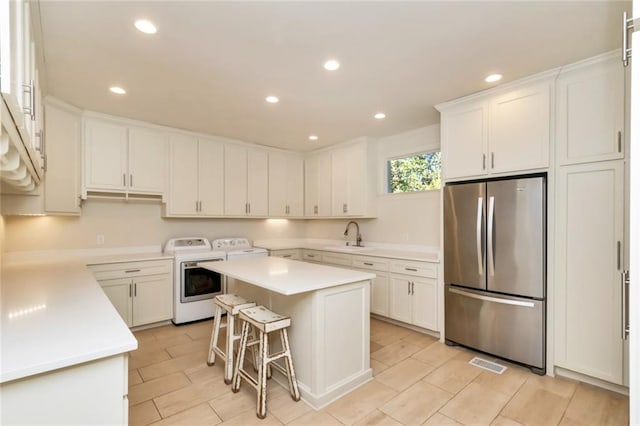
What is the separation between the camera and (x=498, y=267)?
2.77m

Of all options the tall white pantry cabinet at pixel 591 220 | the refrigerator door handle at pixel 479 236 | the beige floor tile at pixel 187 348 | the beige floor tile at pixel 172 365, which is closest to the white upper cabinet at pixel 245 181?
the beige floor tile at pixel 187 348

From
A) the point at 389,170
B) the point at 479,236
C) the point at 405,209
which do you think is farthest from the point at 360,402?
the point at 389,170

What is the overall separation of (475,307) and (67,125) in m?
4.48

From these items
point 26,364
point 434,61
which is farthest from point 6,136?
point 434,61

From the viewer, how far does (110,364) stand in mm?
1142

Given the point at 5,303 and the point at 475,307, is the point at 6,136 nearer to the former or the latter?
the point at 5,303

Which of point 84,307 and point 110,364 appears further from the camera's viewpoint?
point 84,307

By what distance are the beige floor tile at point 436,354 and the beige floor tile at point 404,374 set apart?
0.10 meters

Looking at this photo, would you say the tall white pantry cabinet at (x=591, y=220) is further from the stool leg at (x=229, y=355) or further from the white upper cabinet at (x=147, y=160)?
the white upper cabinet at (x=147, y=160)

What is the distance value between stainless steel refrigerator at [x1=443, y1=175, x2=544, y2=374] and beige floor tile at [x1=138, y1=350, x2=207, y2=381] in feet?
8.17

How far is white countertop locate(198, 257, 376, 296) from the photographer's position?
2070 millimetres

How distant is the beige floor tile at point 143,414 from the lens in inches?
78.9

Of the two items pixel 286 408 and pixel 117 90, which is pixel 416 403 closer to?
pixel 286 408

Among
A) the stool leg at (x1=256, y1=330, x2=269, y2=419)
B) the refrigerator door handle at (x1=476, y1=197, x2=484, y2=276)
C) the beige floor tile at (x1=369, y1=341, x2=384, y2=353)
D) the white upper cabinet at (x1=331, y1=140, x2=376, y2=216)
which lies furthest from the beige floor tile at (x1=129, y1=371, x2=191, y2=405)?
A: the white upper cabinet at (x1=331, y1=140, x2=376, y2=216)
